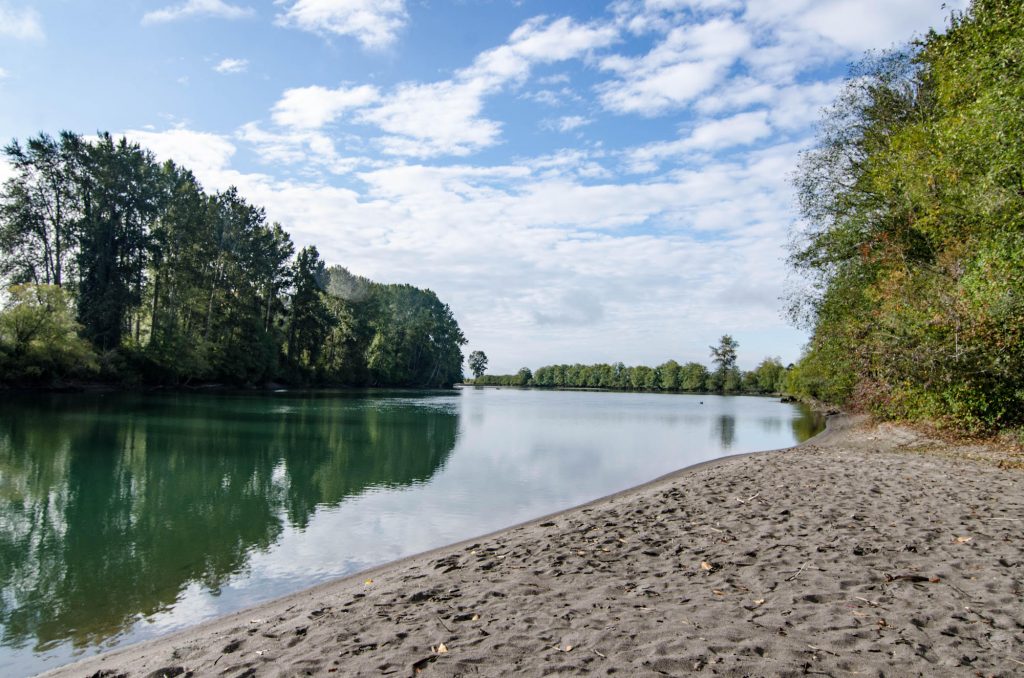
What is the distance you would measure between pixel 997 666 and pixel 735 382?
155m

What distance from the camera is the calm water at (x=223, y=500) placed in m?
8.31

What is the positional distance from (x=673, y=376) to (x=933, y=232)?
482ft

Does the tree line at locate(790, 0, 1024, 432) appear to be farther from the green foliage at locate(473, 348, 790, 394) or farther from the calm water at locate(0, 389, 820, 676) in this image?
the green foliage at locate(473, 348, 790, 394)

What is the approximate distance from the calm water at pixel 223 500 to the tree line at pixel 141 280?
14785mm

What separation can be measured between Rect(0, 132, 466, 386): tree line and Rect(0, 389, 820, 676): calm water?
48.5ft

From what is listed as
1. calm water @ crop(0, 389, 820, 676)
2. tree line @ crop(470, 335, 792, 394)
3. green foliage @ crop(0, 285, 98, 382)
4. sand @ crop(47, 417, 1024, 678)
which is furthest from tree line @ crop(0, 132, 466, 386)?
tree line @ crop(470, 335, 792, 394)

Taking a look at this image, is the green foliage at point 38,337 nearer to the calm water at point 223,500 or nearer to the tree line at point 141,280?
the tree line at point 141,280

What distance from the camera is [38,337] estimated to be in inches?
1699

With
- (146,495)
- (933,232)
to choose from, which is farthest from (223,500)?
(933,232)

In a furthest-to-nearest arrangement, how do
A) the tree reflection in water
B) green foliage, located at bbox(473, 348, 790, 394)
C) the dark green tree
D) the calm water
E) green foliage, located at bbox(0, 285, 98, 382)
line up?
green foliage, located at bbox(473, 348, 790, 394)
the dark green tree
green foliage, located at bbox(0, 285, 98, 382)
the tree reflection in water
the calm water

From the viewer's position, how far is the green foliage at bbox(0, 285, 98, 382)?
42344mm

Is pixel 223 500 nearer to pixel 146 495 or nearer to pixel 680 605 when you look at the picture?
pixel 146 495

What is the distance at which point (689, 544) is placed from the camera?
7898mm

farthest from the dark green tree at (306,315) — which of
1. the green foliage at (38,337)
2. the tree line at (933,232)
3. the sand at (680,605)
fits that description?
the sand at (680,605)
